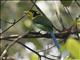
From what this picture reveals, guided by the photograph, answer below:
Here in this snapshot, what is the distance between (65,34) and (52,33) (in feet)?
0.27

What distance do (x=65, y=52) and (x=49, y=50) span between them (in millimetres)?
839

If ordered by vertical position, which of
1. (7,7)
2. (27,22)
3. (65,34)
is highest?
(7,7)

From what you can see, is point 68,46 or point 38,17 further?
point 38,17

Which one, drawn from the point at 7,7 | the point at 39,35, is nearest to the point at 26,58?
the point at 39,35

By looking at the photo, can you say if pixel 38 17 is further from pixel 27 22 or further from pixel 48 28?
pixel 27 22

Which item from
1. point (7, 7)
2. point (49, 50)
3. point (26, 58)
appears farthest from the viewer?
point (7, 7)

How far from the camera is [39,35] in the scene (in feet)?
4.31

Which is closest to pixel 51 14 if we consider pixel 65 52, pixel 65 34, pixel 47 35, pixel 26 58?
pixel 26 58

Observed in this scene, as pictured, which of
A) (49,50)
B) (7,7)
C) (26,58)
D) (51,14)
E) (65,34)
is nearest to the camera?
(65,34)

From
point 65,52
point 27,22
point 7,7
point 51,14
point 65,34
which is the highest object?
point 7,7

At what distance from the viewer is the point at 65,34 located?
119cm

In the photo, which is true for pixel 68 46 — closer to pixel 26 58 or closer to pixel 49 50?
pixel 49 50

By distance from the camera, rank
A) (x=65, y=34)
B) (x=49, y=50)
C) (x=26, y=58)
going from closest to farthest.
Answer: (x=65, y=34)
(x=49, y=50)
(x=26, y=58)

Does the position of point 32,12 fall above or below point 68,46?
above
